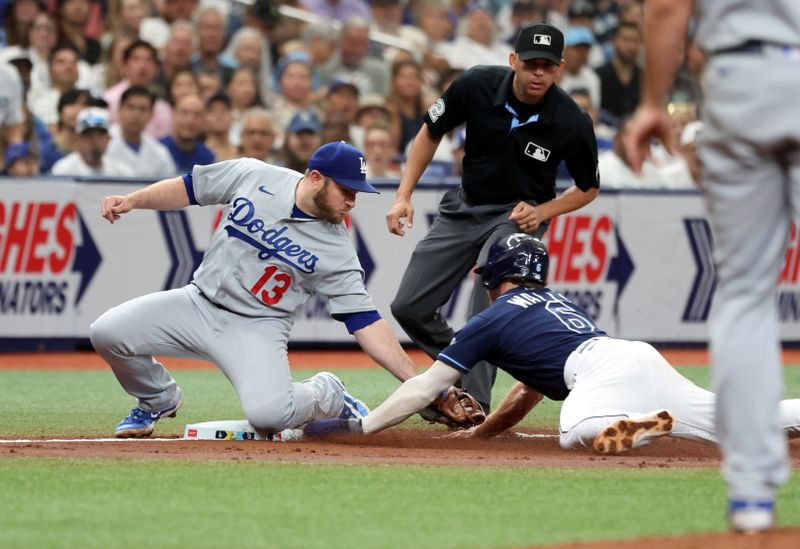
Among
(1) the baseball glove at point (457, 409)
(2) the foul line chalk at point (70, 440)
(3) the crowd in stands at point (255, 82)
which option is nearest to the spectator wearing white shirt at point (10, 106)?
(3) the crowd in stands at point (255, 82)

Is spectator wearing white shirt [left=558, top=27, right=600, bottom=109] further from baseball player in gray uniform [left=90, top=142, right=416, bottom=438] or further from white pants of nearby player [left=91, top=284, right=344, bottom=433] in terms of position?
white pants of nearby player [left=91, top=284, right=344, bottom=433]

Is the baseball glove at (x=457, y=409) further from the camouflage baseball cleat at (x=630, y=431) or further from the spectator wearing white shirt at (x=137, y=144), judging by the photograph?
the spectator wearing white shirt at (x=137, y=144)

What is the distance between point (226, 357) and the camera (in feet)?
26.3

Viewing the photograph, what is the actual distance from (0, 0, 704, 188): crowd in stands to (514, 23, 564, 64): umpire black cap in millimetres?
4497

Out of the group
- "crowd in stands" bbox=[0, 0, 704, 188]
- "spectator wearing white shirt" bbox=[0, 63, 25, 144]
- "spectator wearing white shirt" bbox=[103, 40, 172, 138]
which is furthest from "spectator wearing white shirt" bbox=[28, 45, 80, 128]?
"spectator wearing white shirt" bbox=[0, 63, 25, 144]

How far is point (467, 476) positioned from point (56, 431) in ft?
9.86

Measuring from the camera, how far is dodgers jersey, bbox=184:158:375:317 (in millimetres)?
7977

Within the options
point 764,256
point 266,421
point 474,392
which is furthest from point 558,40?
point 764,256

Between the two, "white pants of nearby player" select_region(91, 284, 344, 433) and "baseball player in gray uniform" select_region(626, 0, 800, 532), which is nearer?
"baseball player in gray uniform" select_region(626, 0, 800, 532)

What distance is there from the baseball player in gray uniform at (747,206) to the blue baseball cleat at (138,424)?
4368 mm

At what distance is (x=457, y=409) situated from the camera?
8289 mm

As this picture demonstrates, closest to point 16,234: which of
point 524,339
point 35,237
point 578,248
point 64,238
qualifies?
point 35,237

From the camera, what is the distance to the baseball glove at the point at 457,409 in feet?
27.0

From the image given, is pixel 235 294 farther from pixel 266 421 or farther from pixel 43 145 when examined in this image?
pixel 43 145
